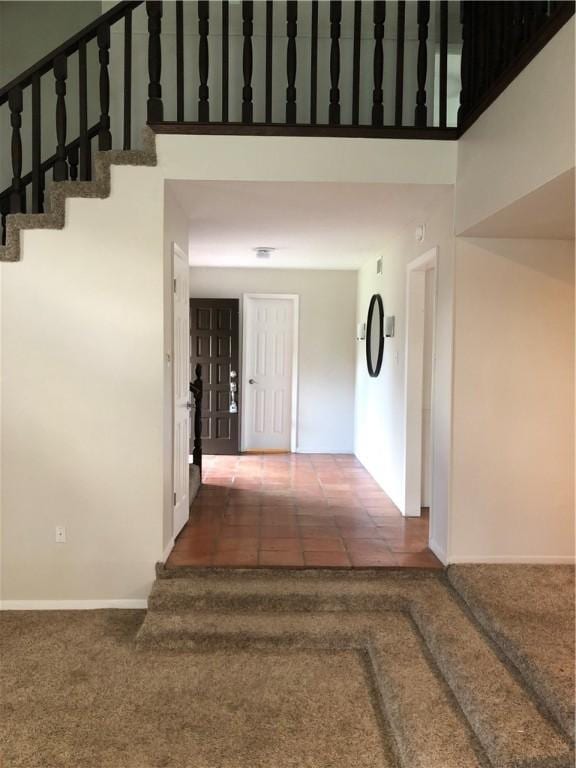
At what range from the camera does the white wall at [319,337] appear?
702cm

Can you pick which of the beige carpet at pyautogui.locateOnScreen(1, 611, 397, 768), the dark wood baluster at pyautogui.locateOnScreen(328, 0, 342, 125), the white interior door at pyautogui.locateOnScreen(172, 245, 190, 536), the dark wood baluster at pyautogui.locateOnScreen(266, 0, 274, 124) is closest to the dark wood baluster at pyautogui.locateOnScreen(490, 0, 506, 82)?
the dark wood baluster at pyautogui.locateOnScreen(328, 0, 342, 125)

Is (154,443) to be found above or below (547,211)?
below

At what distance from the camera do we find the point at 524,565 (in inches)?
134

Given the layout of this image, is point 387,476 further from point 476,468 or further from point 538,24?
point 538,24

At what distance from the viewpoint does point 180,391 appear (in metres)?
3.93

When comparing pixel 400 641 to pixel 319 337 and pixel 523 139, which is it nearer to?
pixel 523 139

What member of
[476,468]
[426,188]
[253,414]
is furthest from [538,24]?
[253,414]

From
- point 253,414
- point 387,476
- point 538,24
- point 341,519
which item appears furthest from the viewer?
point 253,414

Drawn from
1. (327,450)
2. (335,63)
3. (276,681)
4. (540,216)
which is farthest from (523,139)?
Answer: (327,450)

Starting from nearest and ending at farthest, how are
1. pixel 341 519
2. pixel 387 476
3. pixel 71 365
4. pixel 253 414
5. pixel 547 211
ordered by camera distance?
1. pixel 547 211
2. pixel 71 365
3. pixel 341 519
4. pixel 387 476
5. pixel 253 414

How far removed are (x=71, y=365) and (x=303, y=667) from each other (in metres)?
2.06

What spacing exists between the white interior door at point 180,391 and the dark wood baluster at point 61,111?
776 mm

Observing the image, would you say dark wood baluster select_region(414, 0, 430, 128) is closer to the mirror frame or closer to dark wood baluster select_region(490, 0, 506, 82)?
dark wood baluster select_region(490, 0, 506, 82)

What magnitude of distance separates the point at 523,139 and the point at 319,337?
468 cm
